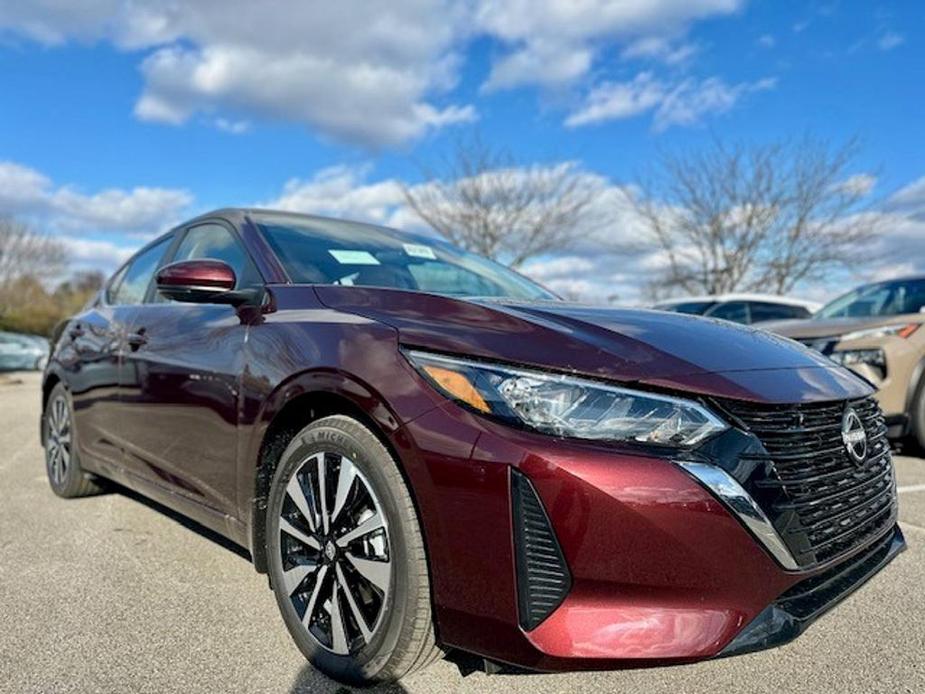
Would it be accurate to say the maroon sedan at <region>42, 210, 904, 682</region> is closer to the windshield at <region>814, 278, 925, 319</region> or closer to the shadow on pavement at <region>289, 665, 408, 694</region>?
the shadow on pavement at <region>289, 665, 408, 694</region>

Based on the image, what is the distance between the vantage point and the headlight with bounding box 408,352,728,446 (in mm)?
1736

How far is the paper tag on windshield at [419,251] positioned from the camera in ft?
11.2

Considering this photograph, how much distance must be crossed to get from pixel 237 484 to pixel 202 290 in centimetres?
69

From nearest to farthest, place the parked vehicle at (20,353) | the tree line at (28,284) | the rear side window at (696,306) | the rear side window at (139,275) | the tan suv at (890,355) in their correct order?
1. the rear side window at (139,275)
2. the tan suv at (890,355)
3. the rear side window at (696,306)
4. the parked vehicle at (20,353)
5. the tree line at (28,284)

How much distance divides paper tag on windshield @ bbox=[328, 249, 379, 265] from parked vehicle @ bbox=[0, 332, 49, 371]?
71.5ft

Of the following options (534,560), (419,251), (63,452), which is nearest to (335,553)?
(534,560)

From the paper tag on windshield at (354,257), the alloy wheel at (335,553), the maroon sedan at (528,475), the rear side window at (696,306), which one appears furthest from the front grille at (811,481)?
the rear side window at (696,306)

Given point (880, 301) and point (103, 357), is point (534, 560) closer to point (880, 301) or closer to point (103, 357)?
point (103, 357)

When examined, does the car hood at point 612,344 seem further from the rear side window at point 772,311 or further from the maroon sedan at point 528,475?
the rear side window at point 772,311

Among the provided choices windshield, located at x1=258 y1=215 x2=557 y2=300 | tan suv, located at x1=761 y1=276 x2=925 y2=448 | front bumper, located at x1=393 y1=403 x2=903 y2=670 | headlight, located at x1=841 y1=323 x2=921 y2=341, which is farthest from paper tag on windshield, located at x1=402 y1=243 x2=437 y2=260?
headlight, located at x1=841 y1=323 x2=921 y2=341

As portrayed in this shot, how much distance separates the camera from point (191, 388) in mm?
2793

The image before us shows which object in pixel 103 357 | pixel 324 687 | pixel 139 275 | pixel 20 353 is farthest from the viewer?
pixel 20 353

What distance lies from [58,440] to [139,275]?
1141mm

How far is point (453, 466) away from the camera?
178cm
